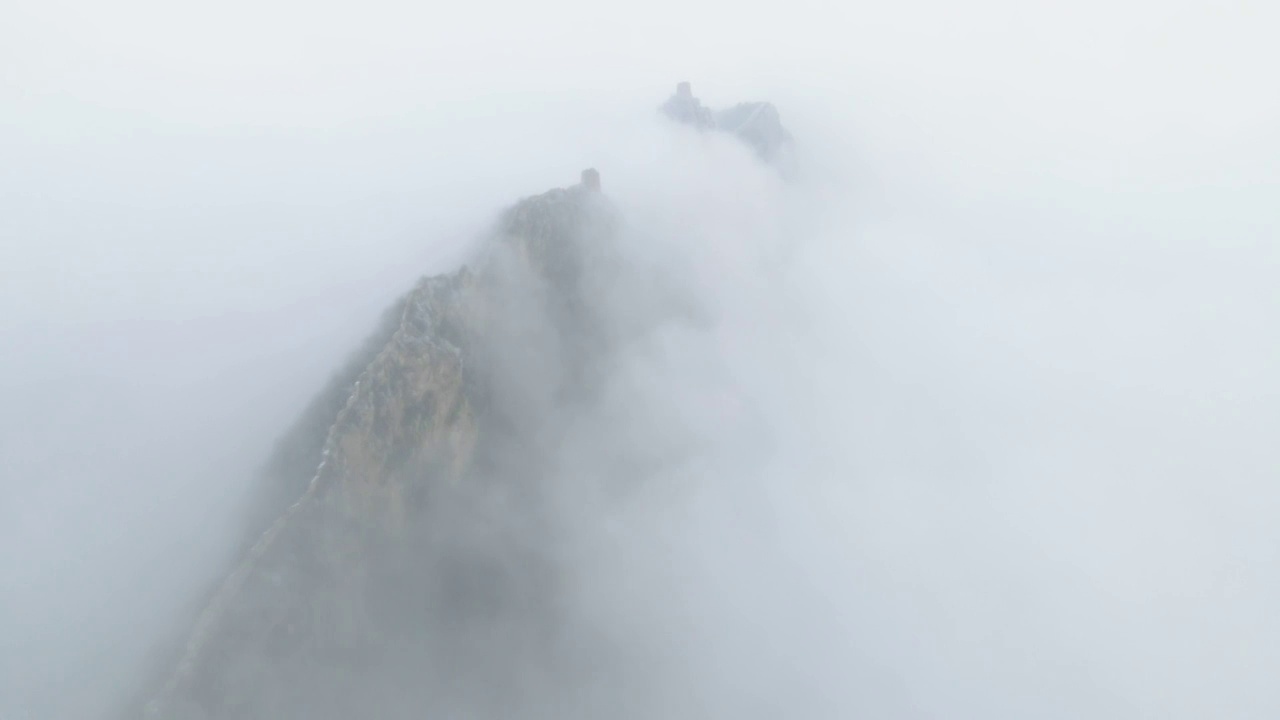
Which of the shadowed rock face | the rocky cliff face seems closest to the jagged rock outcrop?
the rocky cliff face

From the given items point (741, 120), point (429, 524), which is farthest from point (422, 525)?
point (741, 120)

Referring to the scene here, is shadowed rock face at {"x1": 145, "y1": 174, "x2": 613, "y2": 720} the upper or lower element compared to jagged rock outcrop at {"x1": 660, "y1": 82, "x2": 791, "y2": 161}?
lower

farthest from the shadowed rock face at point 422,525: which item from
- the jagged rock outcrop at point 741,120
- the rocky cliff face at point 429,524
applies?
the jagged rock outcrop at point 741,120

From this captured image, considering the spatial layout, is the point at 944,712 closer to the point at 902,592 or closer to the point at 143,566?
the point at 902,592

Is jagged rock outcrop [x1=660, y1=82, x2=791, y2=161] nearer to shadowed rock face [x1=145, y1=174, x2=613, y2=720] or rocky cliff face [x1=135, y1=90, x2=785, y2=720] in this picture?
rocky cliff face [x1=135, y1=90, x2=785, y2=720]

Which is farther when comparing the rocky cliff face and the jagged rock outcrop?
the jagged rock outcrop

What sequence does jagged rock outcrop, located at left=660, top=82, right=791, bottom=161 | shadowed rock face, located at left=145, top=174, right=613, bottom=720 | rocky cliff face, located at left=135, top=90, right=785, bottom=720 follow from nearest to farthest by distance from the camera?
shadowed rock face, located at left=145, top=174, right=613, bottom=720
rocky cliff face, located at left=135, top=90, right=785, bottom=720
jagged rock outcrop, located at left=660, top=82, right=791, bottom=161

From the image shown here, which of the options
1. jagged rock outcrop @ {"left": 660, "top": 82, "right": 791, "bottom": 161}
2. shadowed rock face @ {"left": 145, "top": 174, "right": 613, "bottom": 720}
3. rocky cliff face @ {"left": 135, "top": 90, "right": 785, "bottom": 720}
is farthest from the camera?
jagged rock outcrop @ {"left": 660, "top": 82, "right": 791, "bottom": 161}

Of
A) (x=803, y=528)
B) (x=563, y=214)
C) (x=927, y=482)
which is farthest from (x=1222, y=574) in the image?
(x=563, y=214)
